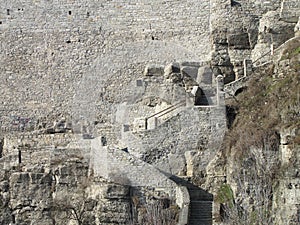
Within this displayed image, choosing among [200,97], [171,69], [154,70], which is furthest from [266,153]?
[154,70]

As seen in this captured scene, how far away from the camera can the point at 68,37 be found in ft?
141

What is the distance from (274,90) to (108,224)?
8.27 meters

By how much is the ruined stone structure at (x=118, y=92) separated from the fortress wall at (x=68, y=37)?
47 mm

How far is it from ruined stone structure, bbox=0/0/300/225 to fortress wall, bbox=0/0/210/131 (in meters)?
0.05

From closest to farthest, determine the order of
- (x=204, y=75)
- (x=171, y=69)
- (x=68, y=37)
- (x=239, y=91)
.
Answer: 1. (x=239, y=91)
2. (x=204, y=75)
3. (x=171, y=69)
4. (x=68, y=37)

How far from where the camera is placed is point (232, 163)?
33250mm

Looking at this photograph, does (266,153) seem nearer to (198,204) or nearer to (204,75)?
(198,204)

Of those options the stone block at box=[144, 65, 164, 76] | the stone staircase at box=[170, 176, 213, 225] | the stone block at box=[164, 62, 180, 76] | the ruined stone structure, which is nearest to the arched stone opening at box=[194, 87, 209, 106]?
the ruined stone structure

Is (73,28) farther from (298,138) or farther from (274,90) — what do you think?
(298,138)

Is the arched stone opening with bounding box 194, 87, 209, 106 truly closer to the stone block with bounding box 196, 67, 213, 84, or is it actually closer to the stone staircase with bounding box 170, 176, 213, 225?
the stone block with bounding box 196, 67, 213, 84

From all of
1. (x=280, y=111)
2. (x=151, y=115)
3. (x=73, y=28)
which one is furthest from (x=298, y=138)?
(x=73, y=28)

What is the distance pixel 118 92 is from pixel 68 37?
367 centimetres

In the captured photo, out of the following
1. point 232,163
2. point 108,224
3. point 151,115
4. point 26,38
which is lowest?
point 108,224

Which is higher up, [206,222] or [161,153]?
[161,153]
